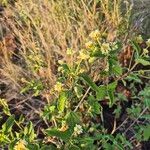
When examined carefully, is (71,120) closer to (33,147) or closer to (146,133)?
(33,147)

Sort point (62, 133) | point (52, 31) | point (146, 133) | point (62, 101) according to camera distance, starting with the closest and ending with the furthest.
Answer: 1. point (62, 133)
2. point (62, 101)
3. point (146, 133)
4. point (52, 31)

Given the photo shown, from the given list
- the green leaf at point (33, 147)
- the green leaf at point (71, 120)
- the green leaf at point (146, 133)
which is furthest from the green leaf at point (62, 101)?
the green leaf at point (146, 133)

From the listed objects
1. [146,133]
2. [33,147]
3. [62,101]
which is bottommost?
[146,133]

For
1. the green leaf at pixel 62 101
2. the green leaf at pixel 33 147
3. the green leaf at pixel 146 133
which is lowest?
the green leaf at pixel 146 133

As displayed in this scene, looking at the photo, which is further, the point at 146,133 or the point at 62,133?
the point at 146,133

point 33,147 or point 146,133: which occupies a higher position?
point 33,147

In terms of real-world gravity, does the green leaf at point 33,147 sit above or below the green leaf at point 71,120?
below

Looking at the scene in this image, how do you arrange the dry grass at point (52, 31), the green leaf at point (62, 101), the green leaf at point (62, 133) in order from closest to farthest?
the green leaf at point (62, 133) < the green leaf at point (62, 101) < the dry grass at point (52, 31)

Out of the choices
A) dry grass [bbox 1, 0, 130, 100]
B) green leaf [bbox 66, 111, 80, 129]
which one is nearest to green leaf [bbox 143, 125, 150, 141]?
green leaf [bbox 66, 111, 80, 129]

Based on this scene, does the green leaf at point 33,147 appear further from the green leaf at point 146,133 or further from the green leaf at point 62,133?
the green leaf at point 146,133

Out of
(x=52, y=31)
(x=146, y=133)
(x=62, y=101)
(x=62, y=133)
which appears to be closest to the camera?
(x=62, y=133)

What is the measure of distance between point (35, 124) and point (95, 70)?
504 millimetres

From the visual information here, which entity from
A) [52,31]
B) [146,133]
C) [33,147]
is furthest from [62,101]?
[52,31]

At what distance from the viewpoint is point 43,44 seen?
2.88m
